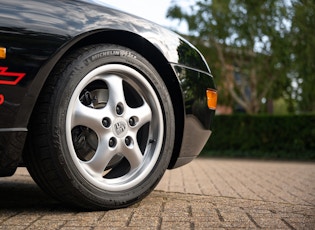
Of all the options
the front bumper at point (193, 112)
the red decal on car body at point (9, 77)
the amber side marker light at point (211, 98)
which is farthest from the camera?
the amber side marker light at point (211, 98)

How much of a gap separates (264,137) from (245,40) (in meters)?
5.11

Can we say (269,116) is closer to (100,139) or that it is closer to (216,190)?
(216,190)

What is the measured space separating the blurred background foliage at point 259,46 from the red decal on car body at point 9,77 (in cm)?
1414

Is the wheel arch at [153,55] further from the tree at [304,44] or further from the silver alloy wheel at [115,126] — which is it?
the tree at [304,44]

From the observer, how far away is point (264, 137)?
15555mm

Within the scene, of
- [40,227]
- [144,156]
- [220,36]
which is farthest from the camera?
[220,36]

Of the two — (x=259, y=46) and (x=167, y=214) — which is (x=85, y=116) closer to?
(x=167, y=214)

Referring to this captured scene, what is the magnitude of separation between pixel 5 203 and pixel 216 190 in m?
1.88

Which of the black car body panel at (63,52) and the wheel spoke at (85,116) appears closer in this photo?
the black car body panel at (63,52)

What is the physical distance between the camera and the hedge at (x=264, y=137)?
48.1 feet

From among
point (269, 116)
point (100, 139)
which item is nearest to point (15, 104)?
point (100, 139)

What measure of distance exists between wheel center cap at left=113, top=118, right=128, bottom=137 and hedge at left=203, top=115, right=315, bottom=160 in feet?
41.1

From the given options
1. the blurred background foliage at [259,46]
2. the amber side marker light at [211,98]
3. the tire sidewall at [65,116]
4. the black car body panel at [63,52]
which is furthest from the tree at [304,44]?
the tire sidewall at [65,116]

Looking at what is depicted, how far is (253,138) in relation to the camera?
1569cm
